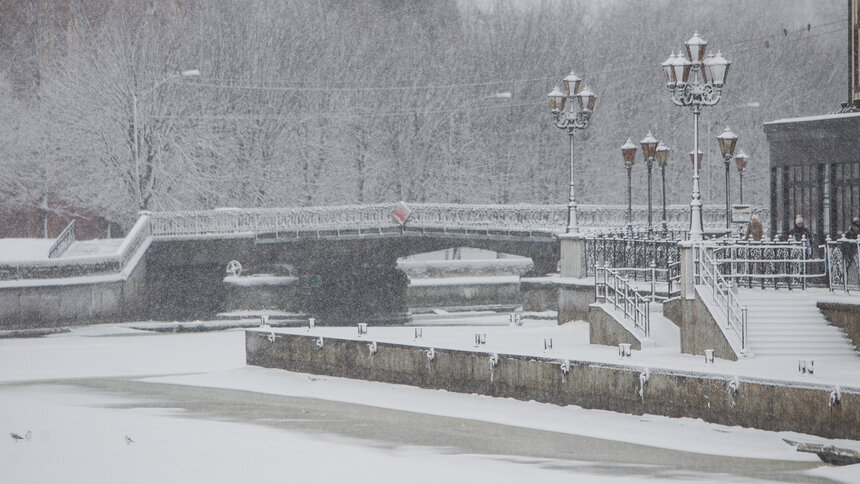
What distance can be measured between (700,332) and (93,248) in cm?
3605

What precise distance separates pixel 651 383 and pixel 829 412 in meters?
3.73

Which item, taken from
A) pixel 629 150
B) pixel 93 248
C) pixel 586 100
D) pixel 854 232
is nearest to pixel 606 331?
pixel 854 232

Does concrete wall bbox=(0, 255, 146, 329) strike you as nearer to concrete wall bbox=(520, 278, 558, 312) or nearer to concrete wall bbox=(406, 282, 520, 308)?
concrete wall bbox=(406, 282, 520, 308)

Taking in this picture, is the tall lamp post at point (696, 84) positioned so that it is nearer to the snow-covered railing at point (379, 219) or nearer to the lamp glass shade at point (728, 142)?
the lamp glass shade at point (728, 142)

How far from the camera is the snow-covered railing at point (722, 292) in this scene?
1007 inches

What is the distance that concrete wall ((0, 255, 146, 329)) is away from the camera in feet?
165

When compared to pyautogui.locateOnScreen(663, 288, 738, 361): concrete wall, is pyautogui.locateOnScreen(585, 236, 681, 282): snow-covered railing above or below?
above

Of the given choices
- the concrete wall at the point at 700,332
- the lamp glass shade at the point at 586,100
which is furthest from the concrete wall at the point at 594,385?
the lamp glass shade at the point at 586,100

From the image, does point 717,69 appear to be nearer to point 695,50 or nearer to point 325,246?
point 695,50

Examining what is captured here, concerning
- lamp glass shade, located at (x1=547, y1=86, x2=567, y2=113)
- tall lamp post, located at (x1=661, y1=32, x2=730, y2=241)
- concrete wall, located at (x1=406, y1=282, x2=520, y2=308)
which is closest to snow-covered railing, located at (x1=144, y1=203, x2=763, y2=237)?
concrete wall, located at (x1=406, y1=282, x2=520, y2=308)

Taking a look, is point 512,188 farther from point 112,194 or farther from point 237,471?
point 237,471

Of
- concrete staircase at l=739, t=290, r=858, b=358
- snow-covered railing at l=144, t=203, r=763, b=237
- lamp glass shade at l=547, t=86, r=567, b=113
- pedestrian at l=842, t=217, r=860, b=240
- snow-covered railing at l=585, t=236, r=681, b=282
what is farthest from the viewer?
snow-covered railing at l=144, t=203, r=763, b=237

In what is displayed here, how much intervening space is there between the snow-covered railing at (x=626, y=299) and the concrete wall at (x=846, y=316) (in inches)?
153

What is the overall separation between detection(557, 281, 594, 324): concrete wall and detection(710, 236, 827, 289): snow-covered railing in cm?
717
